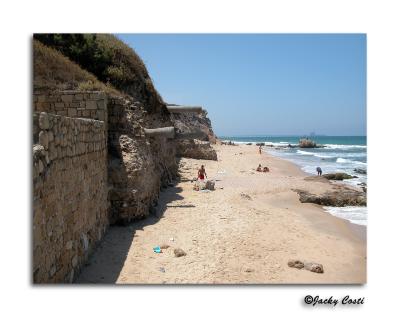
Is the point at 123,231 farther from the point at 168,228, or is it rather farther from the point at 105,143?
the point at 105,143

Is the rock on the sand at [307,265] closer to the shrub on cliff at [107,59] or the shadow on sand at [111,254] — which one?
the shadow on sand at [111,254]

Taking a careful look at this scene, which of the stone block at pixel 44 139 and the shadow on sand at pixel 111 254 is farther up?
the stone block at pixel 44 139

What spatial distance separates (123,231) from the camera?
882cm

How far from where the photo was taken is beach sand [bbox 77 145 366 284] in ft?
21.8

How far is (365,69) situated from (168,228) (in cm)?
566

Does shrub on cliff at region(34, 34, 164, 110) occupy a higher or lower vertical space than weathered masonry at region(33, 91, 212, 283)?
higher

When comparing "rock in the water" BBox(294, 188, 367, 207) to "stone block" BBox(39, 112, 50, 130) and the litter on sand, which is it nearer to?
the litter on sand

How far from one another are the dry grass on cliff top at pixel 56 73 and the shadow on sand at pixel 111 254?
3.80 meters

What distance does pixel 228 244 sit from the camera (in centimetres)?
819

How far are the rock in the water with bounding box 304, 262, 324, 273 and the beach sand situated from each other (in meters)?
0.13

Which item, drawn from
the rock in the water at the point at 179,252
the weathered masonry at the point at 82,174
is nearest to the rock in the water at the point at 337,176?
the weathered masonry at the point at 82,174

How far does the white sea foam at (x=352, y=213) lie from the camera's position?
38.6 ft

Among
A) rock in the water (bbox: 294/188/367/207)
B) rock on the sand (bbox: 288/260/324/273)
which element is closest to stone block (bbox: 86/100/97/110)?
rock on the sand (bbox: 288/260/324/273)
